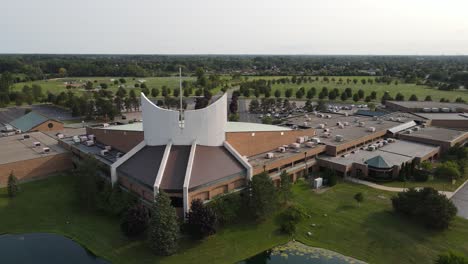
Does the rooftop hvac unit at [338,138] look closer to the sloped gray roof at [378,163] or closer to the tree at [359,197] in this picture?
the sloped gray roof at [378,163]

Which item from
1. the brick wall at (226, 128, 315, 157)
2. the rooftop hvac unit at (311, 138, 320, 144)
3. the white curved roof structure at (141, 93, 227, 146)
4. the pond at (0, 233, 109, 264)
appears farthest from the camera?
the rooftop hvac unit at (311, 138, 320, 144)

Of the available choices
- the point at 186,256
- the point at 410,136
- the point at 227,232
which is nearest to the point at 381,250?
the point at 227,232

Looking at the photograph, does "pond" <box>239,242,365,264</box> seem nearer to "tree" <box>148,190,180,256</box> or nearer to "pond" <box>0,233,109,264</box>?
"tree" <box>148,190,180,256</box>

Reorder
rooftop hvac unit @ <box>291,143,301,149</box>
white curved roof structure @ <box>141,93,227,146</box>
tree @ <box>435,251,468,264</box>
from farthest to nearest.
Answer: rooftop hvac unit @ <box>291,143,301,149</box>, white curved roof structure @ <box>141,93,227,146</box>, tree @ <box>435,251,468,264</box>

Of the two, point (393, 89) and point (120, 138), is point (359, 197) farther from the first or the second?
point (393, 89)

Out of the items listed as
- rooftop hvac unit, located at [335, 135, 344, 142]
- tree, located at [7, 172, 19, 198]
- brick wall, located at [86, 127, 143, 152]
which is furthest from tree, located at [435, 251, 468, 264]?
tree, located at [7, 172, 19, 198]

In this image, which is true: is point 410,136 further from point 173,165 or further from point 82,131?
point 82,131
